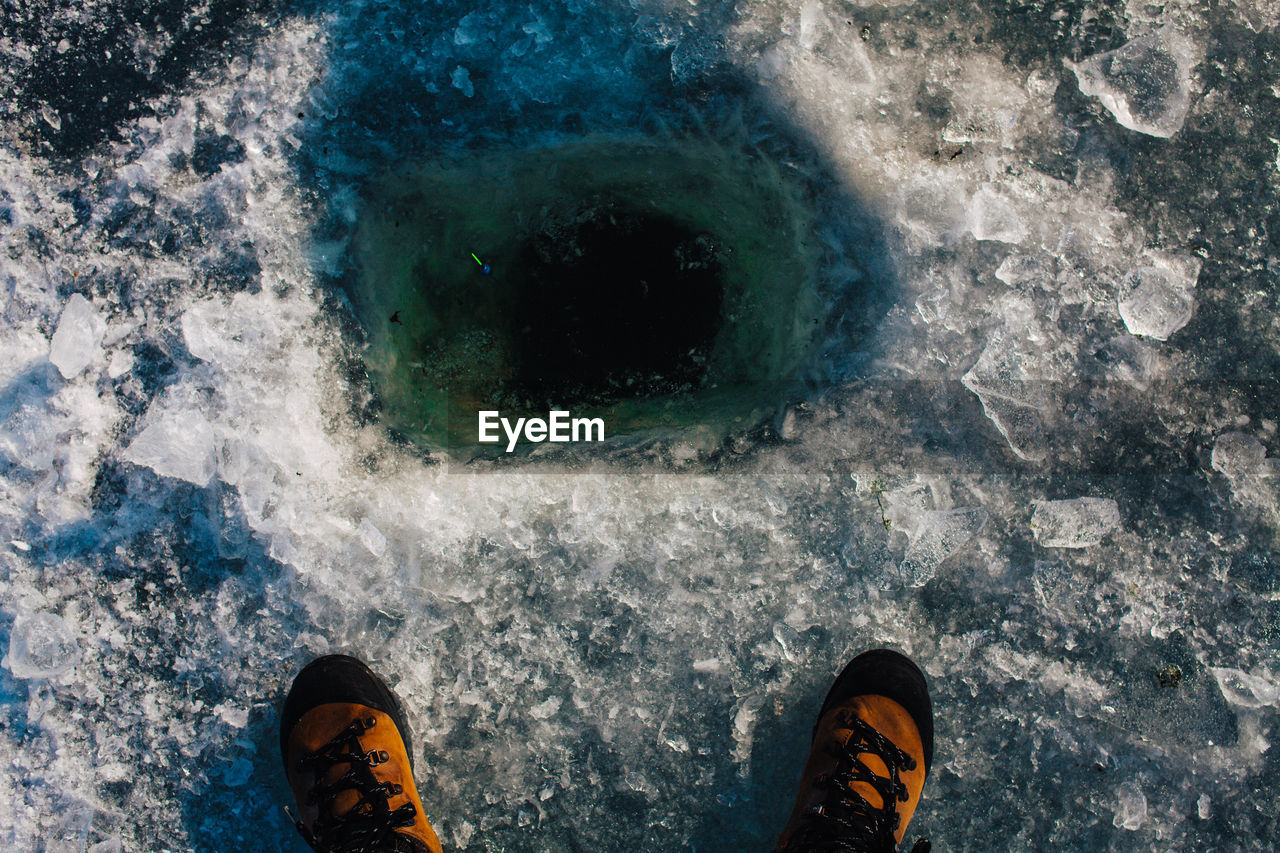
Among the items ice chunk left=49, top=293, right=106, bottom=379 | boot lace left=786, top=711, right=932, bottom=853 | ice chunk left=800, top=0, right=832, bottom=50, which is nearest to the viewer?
boot lace left=786, top=711, right=932, bottom=853

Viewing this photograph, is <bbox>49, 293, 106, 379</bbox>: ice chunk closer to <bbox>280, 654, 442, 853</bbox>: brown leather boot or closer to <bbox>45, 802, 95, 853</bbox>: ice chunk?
<bbox>280, 654, 442, 853</bbox>: brown leather boot

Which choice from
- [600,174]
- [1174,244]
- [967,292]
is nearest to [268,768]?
[600,174]

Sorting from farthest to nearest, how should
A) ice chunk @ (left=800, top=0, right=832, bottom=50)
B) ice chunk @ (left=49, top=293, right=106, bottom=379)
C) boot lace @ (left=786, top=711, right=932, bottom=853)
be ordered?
ice chunk @ (left=800, top=0, right=832, bottom=50), ice chunk @ (left=49, top=293, right=106, bottom=379), boot lace @ (left=786, top=711, right=932, bottom=853)

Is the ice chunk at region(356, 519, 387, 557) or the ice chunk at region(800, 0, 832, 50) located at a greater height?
the ice chunk at region(800, 0, 832, 50)

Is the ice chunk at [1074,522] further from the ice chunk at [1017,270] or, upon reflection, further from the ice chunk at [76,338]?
the ice chunk at [76,338]

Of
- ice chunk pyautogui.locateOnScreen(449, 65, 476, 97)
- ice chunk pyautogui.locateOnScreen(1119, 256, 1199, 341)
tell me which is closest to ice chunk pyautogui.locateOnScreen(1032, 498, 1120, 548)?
ice chunk pyautogui.locateOnScreen(1119, 256, 1199, 341)

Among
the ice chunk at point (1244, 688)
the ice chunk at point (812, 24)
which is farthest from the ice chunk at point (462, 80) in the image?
the ice chunk at point (1244, 688)

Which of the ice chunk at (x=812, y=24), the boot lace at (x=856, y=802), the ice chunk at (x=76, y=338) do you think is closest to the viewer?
the boot lace at (x=856, y=802)
